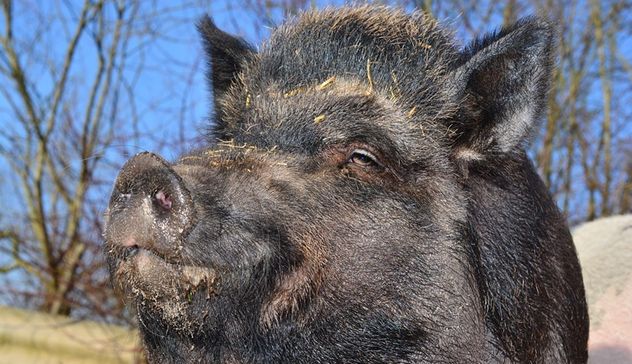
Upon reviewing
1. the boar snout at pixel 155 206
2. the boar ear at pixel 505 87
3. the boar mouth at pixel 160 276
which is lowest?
the boar mouth at pixel 160 276

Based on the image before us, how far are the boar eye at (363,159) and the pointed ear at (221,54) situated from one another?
45.4 inches

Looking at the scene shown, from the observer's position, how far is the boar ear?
Result: 3.25 m

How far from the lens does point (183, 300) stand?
8.61 feet

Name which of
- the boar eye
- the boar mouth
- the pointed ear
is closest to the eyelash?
the boar eye

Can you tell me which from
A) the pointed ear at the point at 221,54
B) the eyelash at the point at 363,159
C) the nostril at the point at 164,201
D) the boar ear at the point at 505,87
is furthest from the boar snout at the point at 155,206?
the pointed ear at the point at 221,54

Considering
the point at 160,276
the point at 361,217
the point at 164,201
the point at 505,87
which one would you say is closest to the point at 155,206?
the point at 164,201

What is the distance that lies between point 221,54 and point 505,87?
1.56 m

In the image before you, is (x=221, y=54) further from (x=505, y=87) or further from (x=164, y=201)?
(x=164, y=201)

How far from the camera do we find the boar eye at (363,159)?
307 centimetres

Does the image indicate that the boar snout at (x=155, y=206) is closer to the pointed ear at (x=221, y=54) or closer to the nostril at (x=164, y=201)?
the nostril at (x=164, y=201)

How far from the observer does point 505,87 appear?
10.9 ft

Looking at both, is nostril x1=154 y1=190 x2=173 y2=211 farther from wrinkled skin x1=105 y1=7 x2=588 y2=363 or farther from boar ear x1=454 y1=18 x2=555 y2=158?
boar ear x1=454 y1=18 x2=555 y2=158

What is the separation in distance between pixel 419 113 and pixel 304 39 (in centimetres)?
69

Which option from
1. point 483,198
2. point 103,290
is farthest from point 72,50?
point 483,198
